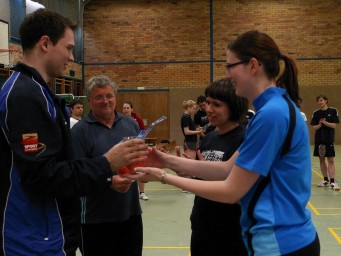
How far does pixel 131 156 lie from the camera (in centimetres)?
166

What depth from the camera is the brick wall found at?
46.8ft

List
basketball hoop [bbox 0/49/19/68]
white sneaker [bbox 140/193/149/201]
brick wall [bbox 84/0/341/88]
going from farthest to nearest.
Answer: brick wall [bbox 84/0/341/88]
basketball hoop [bbox 0/49/19/68]
white sneaker [bbox 140/193/149/201]

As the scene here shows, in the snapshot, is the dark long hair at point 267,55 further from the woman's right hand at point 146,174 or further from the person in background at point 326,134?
the person in background at point 326,134

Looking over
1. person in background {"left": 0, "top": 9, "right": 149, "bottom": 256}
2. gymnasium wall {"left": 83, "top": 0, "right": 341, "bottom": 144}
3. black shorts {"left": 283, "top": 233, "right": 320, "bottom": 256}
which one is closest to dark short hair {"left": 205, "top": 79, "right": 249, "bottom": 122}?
person in background {"left": 0, "top": 9, "right": 149, "bottom": 256}

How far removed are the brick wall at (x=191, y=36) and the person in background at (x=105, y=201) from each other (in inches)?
481

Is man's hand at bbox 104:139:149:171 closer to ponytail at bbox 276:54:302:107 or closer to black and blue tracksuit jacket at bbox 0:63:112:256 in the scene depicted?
black and blue tracksuit jacket at bbox 0:63:112:256

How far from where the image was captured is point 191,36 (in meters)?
14.8

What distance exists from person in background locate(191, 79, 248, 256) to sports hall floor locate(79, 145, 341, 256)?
186 cm

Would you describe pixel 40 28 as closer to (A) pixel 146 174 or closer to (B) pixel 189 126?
(A) pixel 146 174

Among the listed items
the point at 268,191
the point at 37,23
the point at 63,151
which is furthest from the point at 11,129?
the point at 268,191

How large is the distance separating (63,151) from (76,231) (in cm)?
37

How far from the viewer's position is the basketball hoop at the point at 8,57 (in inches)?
359

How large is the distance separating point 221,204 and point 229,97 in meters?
0.64

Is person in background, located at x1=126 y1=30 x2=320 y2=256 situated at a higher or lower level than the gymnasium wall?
lower
